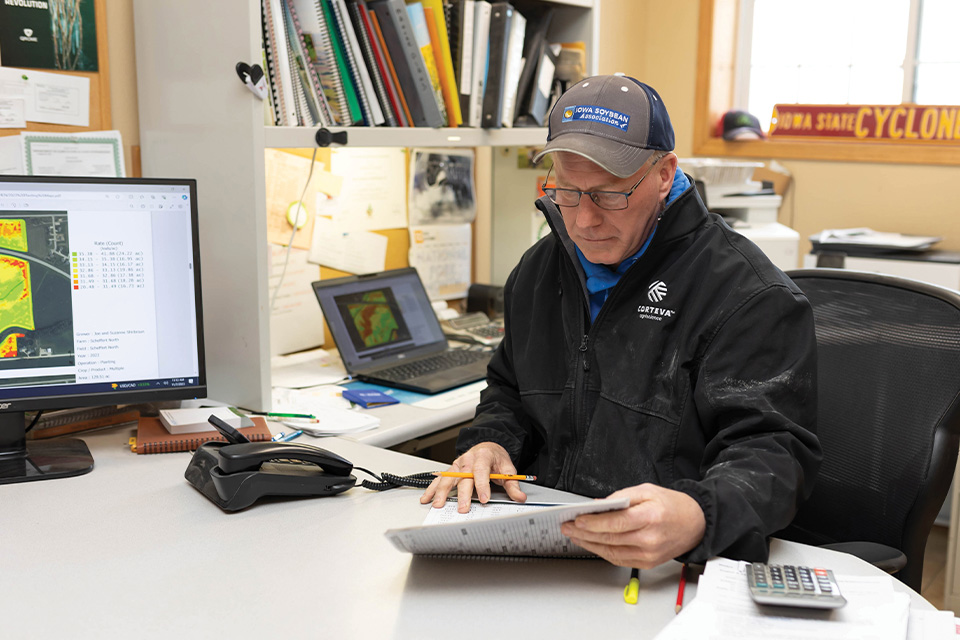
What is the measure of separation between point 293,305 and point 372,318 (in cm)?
22

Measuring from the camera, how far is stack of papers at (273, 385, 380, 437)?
1594 mm

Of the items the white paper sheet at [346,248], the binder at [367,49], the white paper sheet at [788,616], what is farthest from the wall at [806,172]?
the white paper sheet at [788,616]

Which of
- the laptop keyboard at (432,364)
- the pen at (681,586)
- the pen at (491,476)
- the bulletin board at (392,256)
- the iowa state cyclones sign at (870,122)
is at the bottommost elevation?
the pen at (681,586)

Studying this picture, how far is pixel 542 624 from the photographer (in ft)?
3.02

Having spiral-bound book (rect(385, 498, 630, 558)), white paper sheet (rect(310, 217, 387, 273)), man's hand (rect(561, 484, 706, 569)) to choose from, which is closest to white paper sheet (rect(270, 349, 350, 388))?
white paper sheet (rect(310, 217, 387, 273))

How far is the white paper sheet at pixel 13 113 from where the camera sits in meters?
1.59

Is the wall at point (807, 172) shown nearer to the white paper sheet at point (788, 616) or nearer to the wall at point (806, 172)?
the wall at point (806, 172)

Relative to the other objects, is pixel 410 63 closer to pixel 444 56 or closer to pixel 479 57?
pixel 444 56

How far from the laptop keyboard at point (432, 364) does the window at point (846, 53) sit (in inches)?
74.7

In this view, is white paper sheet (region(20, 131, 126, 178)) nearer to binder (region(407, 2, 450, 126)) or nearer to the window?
binder (region(407, 2, 450, 126))

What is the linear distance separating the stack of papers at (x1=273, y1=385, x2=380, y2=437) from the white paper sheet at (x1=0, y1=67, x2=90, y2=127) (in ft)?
2.20

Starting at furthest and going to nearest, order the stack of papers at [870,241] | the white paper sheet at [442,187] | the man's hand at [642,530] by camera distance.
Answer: the stack of papers at [870,241] < the white paper sheet at [442,187] < the man's hand at [642,530]

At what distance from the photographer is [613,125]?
4.08 ft

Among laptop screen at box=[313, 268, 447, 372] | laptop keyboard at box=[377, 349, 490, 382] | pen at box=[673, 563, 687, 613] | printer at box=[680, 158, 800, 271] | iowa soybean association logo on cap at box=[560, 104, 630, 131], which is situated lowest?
pen at box=[673, 563, 687, 613]
